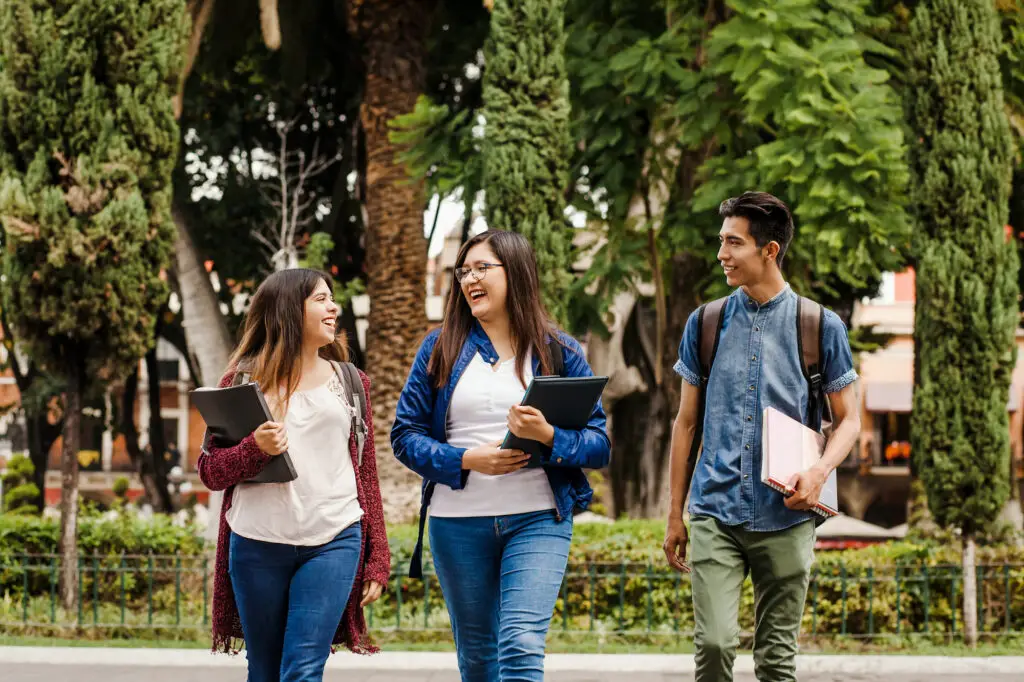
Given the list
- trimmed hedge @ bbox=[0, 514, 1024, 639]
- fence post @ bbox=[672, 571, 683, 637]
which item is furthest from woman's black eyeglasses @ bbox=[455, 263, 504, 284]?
fence post @ bbox=[672, 571, 683, 637]

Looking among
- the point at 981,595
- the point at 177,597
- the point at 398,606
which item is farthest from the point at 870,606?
the point at 177,597

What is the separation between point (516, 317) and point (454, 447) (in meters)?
0.47

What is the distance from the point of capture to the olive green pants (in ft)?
12.3

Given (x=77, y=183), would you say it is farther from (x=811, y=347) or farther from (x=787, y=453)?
(x=787, y=453)

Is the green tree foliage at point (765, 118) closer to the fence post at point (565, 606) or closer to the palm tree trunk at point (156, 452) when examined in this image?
the fence post at point (565, 606)

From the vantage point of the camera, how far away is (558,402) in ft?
12.2

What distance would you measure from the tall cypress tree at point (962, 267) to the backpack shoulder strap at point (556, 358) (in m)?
6.07

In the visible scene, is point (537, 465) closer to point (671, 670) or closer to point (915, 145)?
point (671, 670)

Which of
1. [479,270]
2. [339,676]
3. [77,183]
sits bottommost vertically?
[339,676]

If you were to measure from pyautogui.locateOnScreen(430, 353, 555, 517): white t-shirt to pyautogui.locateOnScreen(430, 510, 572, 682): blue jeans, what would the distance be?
0.12 ft

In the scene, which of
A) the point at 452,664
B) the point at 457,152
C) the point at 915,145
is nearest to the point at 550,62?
the point at 457,152

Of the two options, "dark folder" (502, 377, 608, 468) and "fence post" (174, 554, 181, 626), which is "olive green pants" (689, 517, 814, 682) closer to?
"dark folder" (502, 377, 608, 468)

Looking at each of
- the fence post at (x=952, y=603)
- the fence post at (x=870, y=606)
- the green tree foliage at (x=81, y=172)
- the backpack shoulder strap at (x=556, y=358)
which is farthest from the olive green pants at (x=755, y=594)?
the green tree foliage at (x=81, y=172)

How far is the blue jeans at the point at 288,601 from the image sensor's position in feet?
12.2
